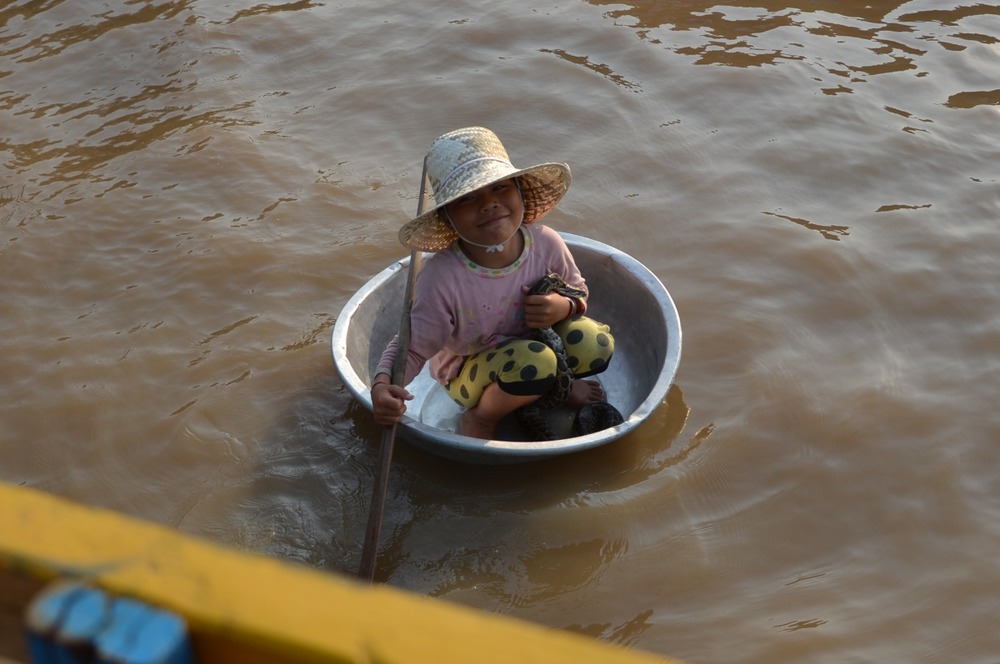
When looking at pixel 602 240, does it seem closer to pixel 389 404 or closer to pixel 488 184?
pixel 488 184

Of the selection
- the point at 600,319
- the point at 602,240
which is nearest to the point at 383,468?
the point at 600,319

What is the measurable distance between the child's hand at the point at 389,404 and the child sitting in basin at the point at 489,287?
0.07 m

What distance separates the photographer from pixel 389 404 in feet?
8.44

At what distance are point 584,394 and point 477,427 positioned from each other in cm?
37

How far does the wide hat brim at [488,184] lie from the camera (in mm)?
2715

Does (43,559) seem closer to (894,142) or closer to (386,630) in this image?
(386,630)

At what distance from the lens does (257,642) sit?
2.74ft

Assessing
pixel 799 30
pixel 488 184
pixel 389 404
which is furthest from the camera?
pixel 799 30

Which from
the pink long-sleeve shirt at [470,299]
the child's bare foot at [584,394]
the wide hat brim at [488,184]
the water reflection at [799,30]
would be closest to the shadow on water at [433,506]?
the child's bare foot at [584,394]

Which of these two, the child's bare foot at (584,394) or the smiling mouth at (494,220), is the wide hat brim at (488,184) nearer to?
the smiling mouth at (494,220)

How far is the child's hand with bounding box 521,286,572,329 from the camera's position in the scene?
2.88 metres

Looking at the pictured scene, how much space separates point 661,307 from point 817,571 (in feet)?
3.10

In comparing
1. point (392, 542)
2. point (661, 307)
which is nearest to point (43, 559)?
point (392, 542)

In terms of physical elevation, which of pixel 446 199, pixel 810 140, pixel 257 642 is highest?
pixel 257 642
